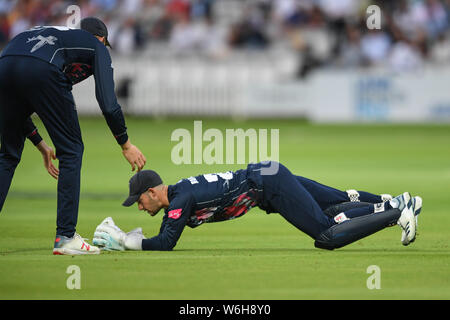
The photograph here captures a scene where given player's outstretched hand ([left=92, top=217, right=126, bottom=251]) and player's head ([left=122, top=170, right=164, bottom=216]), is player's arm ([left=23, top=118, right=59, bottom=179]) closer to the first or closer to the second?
player's outstretched hand ([left=92, top=217, right=126, bottom=251])

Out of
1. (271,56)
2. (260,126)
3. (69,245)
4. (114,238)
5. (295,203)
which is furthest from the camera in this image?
(271,56)

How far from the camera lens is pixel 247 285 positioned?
24.6ft

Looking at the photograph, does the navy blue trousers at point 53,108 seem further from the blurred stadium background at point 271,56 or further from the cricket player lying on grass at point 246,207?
the blurred stadium background at point 271,56

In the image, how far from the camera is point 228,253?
9.18m

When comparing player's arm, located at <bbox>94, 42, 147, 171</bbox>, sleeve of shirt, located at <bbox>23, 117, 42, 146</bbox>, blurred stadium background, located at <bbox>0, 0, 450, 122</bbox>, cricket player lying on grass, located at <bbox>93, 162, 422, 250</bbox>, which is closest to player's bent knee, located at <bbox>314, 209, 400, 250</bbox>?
cricket player lying on grass, located at <bbox>93, 162, 422, 250</bbox>

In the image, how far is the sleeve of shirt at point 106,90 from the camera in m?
8.70

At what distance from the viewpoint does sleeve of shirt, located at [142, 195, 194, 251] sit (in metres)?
8.63

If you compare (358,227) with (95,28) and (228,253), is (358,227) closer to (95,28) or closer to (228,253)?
(228,253)

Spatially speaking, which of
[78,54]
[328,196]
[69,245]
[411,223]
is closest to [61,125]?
[78,54]

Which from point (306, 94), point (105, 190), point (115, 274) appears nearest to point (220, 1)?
point (306, 94)

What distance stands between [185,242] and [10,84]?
2560 millimetres

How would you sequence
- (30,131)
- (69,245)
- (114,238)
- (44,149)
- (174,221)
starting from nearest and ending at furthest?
(174,221) < (69,245) < (114,238) < (30,131) < (44,149)

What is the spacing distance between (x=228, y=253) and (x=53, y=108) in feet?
7.10
